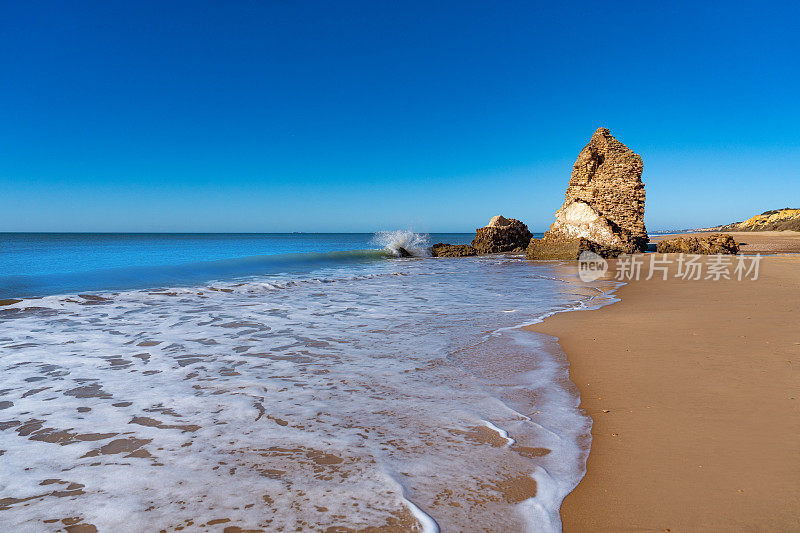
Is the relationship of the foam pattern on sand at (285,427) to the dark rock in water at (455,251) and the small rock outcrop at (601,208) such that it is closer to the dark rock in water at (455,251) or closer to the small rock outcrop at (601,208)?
the small rock outcrop at (601,208)

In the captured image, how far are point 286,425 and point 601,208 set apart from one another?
1884cm

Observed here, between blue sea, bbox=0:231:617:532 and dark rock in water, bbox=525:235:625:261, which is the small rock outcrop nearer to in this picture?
dark rock in water, bbox=525:235:625:261

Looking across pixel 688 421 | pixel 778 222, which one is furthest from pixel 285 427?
pixel 778 222

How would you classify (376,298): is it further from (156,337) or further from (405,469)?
(405,469)

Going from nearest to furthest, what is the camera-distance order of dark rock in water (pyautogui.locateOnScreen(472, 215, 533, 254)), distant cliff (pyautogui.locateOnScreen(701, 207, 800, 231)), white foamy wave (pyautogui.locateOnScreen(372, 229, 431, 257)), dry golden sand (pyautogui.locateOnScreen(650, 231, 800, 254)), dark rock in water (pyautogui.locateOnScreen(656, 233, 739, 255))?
1. dark rock in water (pyautogui.locateOnScreen(656, 233, 739, 255))
2. dry golden sand (pyautogui.locateOnScreen(650, 231, 800, 254))
3. dark rock in water (pyautogui.locateOnScreen(472, 215, 533, 254))
4. white foamy wave (pyautogui.locateOnScreen(372, 229, 431, 257))
5. distant cliff (pyautogui.locateOnScreen(701, 207, 800, 231))

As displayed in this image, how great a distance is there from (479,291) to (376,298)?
7.19 feet

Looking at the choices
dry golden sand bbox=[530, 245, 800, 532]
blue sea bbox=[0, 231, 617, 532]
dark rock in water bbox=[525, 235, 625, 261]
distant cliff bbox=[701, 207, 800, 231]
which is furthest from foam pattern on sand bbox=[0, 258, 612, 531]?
distant cliff bbox=[701, 207, 800, 231]

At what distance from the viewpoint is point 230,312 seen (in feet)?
20.8

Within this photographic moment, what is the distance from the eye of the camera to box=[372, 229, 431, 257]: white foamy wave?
24.2 metres

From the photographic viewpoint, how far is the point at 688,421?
234cm

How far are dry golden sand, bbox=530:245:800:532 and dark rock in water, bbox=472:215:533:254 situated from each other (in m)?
17.9

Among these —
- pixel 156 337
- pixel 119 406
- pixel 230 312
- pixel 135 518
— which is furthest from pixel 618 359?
pixel 230 312

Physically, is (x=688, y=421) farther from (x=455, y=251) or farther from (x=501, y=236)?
(x=501, y=236)

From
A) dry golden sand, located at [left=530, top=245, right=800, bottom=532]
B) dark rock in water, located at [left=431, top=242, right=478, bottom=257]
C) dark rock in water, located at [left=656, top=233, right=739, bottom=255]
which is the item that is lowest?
dry golden sand, located at [left=530, top=245, right=800, bottom=532]
